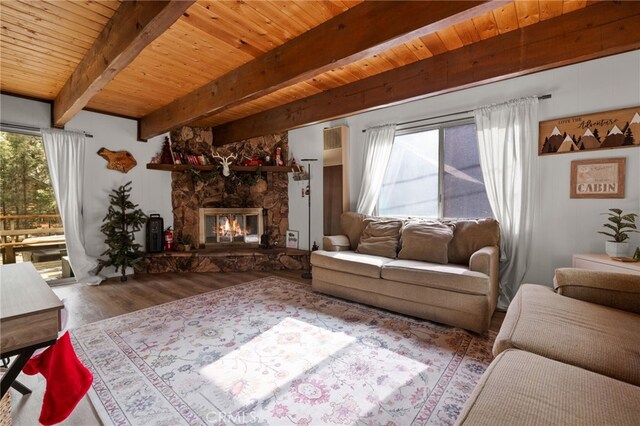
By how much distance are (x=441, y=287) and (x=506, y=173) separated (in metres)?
1.57

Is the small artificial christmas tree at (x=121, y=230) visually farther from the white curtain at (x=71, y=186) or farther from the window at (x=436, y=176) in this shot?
the window at (x=436, y=176)

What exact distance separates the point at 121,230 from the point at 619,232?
593 cm

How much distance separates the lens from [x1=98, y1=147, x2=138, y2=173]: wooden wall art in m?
4.28

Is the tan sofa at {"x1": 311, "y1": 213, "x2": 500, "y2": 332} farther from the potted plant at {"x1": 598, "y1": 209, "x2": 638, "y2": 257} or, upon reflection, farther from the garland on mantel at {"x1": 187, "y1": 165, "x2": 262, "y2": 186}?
the garland on mantel at {"x1": 187, "y1": 165, "x2": 262, "y2": 186}

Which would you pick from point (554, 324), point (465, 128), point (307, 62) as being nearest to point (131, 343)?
point (307, 62)

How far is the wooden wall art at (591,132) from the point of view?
256cm

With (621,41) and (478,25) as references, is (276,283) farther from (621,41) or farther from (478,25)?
(621,41)

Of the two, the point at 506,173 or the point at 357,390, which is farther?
the point at 506,173

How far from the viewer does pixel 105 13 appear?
207 centimetres

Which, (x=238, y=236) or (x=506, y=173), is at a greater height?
(x=506, y=173)

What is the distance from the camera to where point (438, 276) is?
262cm

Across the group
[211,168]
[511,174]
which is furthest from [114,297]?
[511,174]

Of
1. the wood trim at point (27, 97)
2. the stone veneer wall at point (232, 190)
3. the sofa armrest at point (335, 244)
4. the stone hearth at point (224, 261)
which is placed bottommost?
the stone hearth at point (224, 261)

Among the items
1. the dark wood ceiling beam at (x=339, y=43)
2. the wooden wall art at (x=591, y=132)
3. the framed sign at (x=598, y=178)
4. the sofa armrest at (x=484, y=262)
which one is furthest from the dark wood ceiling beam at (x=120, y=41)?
the framed sign at (x=598, y=178)
